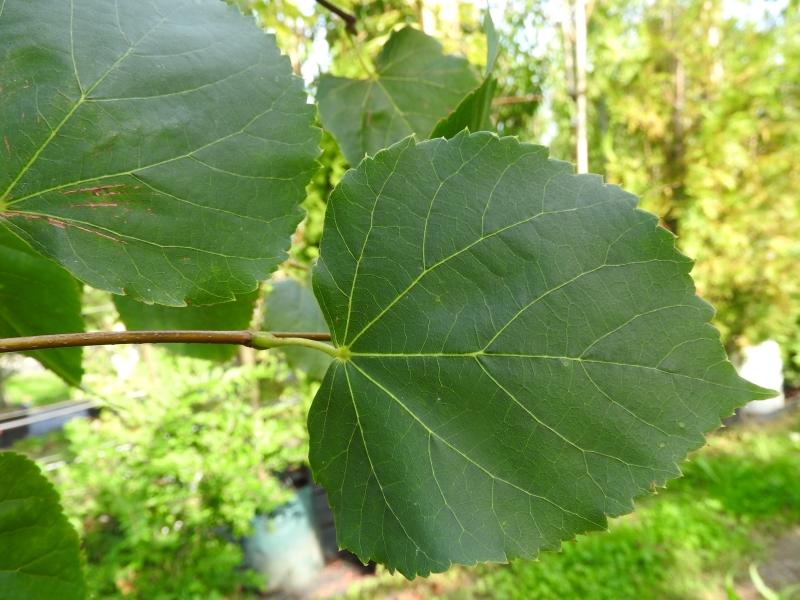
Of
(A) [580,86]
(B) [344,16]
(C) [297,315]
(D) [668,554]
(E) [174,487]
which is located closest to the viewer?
(B) [344,16]

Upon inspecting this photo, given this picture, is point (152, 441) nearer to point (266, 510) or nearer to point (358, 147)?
point (266, 510)

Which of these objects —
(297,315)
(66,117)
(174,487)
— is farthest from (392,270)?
(174,487)

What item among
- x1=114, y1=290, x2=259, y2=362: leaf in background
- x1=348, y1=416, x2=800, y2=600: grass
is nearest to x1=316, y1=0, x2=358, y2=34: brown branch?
x1=114, y1=290, x2=259, y2=362: leaf in background

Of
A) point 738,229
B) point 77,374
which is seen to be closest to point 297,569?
point 77,374

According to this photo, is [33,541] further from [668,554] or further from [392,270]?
[668,554]

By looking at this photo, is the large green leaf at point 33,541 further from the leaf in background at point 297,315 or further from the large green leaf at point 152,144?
the leaf in background at point 297,315

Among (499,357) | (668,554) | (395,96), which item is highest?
(395,96)

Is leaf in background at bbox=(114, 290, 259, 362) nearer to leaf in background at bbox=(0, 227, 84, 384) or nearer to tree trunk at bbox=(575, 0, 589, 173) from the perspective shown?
leaf in background at bbox=(0, 227, 84, 384)
